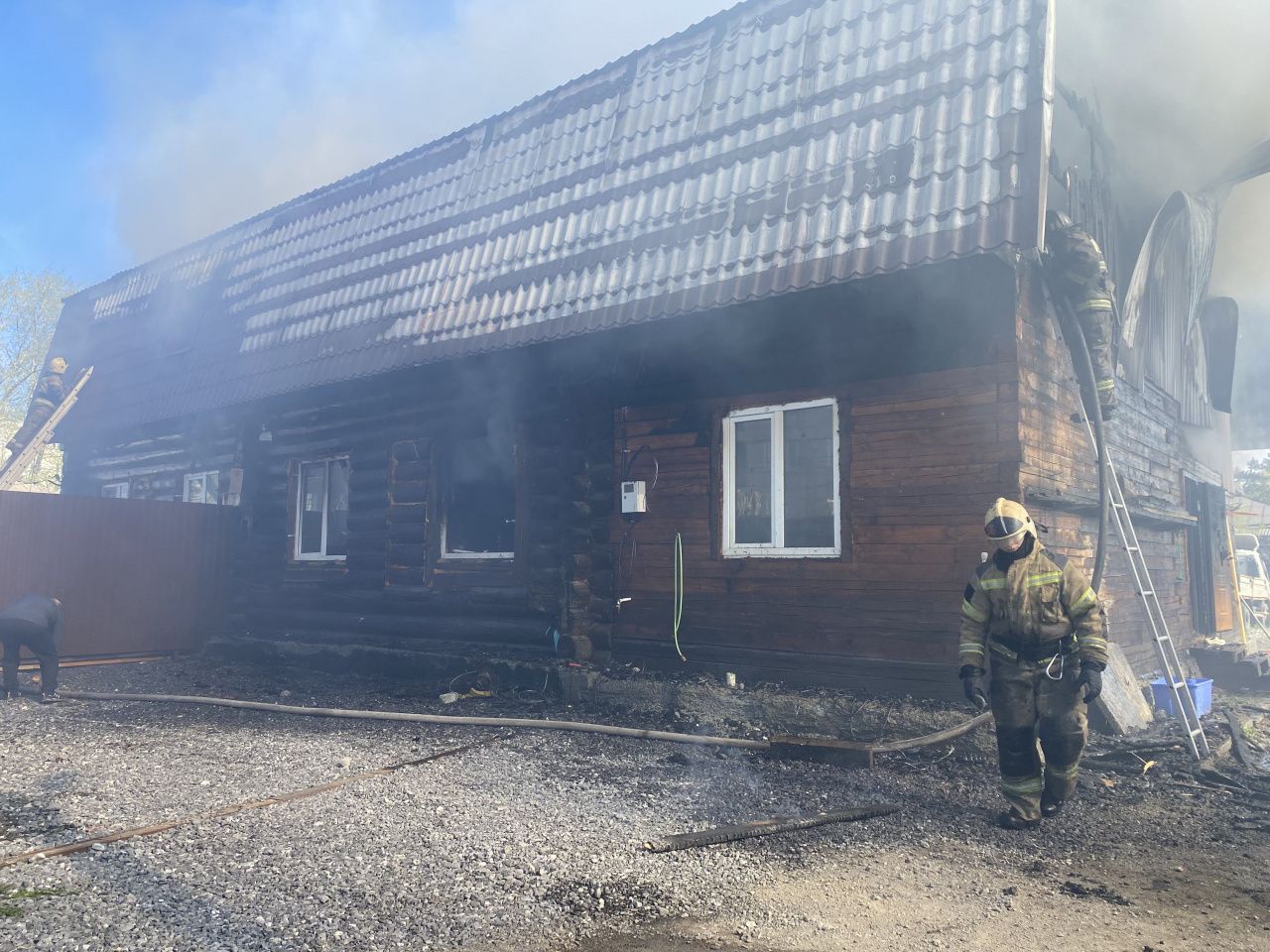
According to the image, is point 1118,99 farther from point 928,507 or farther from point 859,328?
point 928,507

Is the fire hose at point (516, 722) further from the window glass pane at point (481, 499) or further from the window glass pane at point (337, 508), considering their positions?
the window glass pane at point (337, 508)

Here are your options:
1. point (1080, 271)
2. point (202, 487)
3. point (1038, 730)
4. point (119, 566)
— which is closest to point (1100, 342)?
point (1080, 271)

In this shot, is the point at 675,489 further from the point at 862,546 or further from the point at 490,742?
the point at 490,742

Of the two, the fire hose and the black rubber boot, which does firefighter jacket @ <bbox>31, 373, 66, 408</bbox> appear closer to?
the fire hose

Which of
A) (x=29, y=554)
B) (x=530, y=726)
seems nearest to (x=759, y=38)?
(x=530, y=726)

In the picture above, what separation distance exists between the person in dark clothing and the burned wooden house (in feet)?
8.88

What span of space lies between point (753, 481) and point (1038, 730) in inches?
133

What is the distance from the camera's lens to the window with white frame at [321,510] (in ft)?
36.4

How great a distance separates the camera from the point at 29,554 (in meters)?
10.4

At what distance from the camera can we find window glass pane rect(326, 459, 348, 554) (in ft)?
36.3

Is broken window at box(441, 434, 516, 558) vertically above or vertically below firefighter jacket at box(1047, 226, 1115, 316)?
below

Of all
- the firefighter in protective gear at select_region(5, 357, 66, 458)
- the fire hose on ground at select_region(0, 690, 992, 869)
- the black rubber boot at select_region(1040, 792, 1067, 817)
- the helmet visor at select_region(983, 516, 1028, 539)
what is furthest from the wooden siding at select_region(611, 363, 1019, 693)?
the firefighter in protective gear at select_region(5, 357, 66, 458)

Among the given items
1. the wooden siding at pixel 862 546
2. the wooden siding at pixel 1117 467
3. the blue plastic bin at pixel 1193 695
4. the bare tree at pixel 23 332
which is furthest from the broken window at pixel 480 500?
the bare tree at pixel 23 332

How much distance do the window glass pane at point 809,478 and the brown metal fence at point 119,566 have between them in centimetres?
878
